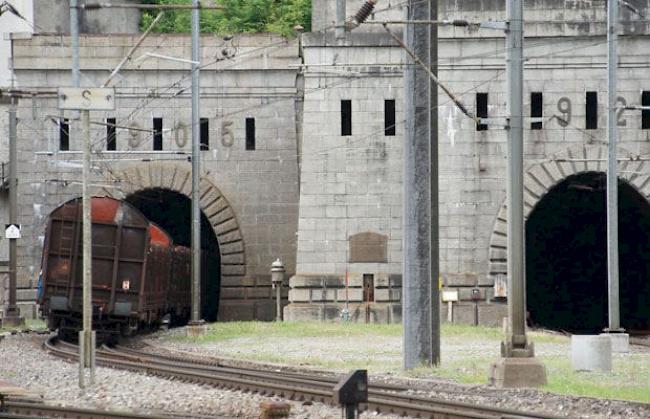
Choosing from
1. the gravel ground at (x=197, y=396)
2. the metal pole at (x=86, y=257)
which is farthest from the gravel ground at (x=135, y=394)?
the metal pole at (x=86, y=257)

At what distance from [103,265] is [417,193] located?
14.3 m

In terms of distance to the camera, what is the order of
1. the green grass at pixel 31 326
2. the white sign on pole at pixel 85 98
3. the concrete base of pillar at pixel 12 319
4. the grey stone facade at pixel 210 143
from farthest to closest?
the grey stone facade at pixel 210 143
the concrete base of pillar at pixel 12 319
the green grass at pixel 31 326
the white sign on pole at pixel 85 98

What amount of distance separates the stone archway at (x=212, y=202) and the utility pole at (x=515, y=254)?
3033cm

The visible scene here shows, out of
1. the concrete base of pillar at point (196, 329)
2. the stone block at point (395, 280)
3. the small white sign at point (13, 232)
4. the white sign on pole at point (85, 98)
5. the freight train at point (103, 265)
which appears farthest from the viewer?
the small white sign at point (13, 232)

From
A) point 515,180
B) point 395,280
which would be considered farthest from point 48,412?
point 395,280

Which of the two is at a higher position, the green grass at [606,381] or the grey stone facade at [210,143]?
the grey stone facade at [210,143]

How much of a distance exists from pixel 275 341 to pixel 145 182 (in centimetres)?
1589

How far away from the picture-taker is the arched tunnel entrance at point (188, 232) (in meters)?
62.7

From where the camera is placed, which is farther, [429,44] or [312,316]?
[312,316]

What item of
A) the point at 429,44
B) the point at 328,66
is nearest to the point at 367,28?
the point at 328,66

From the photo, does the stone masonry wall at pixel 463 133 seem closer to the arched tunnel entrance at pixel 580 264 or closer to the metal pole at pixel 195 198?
the metal pole at pixel 195 198

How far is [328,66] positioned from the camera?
49.0 meters

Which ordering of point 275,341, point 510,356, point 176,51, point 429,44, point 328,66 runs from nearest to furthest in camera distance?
point 510,356, point 429,44, point 275,341, point 328,66, point 176,51

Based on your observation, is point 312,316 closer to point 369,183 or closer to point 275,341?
point 369,183
